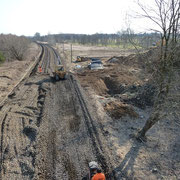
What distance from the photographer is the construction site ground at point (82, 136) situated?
7867 millimetres

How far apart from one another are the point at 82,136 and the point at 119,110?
4243mm

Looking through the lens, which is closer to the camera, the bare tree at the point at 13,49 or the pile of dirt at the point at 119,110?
the pile of dirt at the point at 119,110

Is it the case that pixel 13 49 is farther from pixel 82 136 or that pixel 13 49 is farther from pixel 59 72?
pixel 82 136

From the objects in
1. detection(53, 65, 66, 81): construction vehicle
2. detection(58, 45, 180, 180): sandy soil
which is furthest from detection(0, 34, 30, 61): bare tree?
detection(58, 45, 180, 180): sandy soil

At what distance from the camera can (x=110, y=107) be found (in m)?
13.8

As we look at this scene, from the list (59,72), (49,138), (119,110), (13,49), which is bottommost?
(49,138)

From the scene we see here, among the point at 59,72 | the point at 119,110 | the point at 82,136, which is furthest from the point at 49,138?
the point at 59,72

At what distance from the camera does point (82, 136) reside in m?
10.2

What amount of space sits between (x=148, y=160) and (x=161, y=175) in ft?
3.16

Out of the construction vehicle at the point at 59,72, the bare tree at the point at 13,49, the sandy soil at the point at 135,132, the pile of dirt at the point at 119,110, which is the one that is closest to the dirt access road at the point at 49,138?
the sandy soil at the point at 135,132

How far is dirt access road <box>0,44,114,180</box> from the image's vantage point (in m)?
7.87

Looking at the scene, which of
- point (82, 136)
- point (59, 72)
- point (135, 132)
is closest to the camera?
point (82, 136)

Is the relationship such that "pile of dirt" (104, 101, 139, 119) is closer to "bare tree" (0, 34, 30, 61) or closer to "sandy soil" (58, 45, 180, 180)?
"sandy soil" (58, 45, 180, 180)

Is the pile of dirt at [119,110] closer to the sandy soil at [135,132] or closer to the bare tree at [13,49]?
the sandy soil at [135,132]
